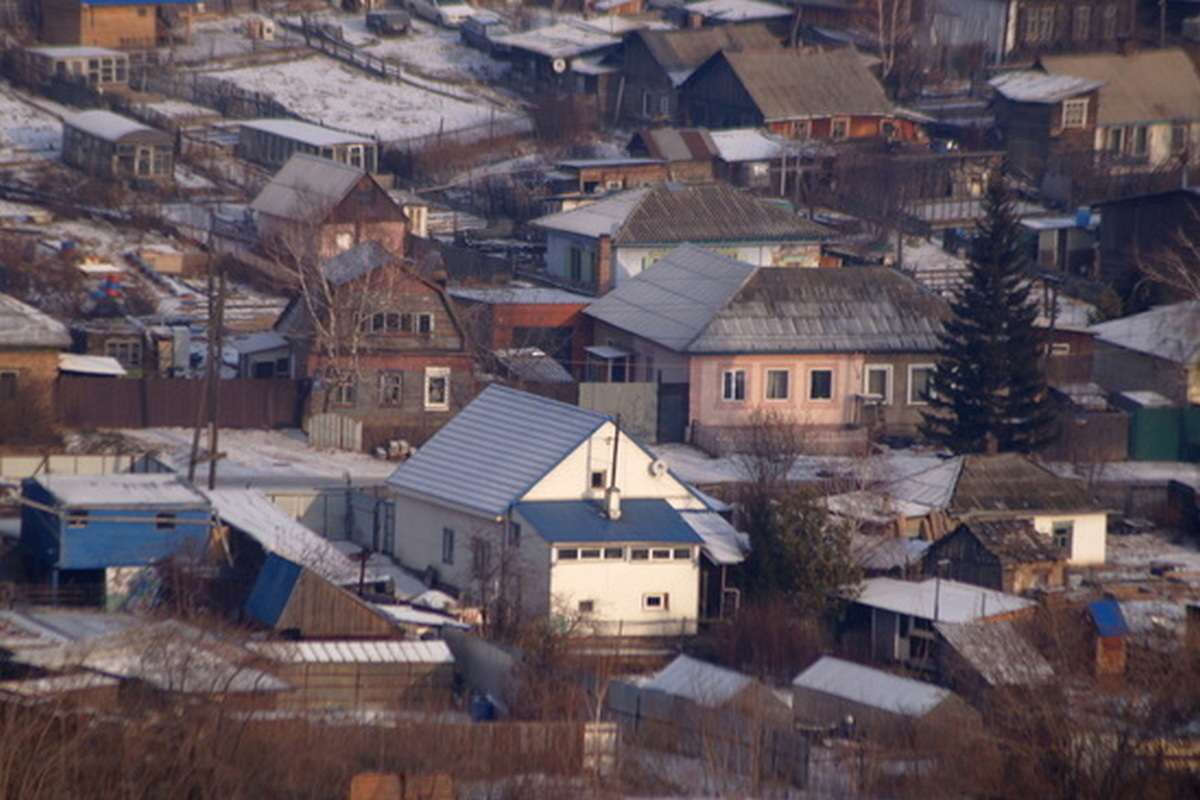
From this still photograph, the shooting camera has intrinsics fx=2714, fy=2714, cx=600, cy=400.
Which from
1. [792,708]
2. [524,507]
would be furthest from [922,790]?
[524,507]

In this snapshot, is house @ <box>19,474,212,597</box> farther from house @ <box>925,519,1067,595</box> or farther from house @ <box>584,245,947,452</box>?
house @ <box>584,245,947,452</box>

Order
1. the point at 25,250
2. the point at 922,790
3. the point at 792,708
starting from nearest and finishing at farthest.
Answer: the point at 922,790 < the point at 792,708 < the point at 25,250

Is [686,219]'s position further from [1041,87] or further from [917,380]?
[1041,87]

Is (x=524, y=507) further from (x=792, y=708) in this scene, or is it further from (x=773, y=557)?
(x=792, y=708)

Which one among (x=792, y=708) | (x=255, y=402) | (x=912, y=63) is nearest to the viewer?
(x=792, y=708)

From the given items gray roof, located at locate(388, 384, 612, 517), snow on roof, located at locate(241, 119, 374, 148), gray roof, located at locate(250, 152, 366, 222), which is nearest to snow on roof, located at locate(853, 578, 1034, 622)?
gray roof, located at locate(388, 384, 612, 517)

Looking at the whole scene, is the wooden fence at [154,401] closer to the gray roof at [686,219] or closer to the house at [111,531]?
the house at [111,531]

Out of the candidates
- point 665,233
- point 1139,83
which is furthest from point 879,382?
point 1139,83

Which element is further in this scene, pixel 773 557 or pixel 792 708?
pixel 773 557
